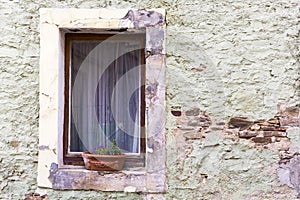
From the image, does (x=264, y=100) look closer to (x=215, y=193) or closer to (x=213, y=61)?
(x=213, y=61)

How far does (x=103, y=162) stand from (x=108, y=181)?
0.51 ft

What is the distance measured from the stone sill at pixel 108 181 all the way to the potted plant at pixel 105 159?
4cm

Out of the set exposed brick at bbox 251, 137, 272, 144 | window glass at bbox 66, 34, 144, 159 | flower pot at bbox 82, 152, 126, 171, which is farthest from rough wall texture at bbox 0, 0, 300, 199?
window glass at bbox 66, 34, 144, 159

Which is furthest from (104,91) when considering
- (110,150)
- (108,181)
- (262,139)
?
(262,139)

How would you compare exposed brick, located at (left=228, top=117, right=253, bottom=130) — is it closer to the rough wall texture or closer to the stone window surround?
the rough wall texture

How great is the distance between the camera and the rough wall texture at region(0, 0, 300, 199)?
3.48 meters

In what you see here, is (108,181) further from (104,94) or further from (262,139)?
(262,139)

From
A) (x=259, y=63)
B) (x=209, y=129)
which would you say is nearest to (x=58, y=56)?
(x=209, y=129)

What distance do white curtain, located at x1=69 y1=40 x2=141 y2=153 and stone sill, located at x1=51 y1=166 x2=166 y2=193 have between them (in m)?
0.29

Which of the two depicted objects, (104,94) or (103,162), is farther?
(104,94)

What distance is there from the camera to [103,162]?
350 cm

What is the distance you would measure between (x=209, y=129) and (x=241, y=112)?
29 centimetres

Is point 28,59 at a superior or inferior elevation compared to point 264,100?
superior

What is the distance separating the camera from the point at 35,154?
3.56m
